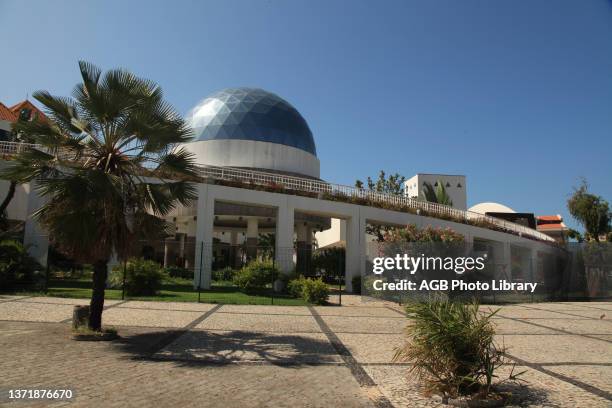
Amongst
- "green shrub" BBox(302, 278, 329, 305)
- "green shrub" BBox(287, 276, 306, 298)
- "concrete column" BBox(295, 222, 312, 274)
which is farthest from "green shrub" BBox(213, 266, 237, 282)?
"green shrub" BBox(302, 278, 329, 305)

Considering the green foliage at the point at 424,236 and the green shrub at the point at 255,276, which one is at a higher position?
the green foliage at the point at 424,236

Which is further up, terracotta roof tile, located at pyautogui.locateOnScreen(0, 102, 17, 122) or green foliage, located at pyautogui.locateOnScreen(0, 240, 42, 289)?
terracotta roof tile, located at pyautogui.locateOnScreen(0, 102, 17, 122)

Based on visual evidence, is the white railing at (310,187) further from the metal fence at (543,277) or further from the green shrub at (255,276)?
the green shrub at (255,276)

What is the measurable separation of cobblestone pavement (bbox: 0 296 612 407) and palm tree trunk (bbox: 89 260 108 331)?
1.83 feet

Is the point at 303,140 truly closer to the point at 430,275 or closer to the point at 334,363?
the point at 430,275

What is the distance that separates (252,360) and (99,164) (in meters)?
5.42

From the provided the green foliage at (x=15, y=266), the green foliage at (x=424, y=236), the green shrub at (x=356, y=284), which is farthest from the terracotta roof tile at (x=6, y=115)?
the green foliage at (x=424, y=236)

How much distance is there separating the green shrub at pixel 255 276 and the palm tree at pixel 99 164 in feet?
31.7

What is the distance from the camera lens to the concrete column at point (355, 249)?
80.2 feet

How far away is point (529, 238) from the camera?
36.9 m

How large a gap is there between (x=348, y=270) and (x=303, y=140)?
15.1 meters

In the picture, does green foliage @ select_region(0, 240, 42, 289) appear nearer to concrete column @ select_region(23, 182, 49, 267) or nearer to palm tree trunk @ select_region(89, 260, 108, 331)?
concrete column @ select_region(23, 182, 49, 267)

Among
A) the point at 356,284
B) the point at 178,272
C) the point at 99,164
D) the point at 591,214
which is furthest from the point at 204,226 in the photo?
the point at 591,214

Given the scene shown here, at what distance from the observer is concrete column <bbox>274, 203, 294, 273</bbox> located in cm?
2198
